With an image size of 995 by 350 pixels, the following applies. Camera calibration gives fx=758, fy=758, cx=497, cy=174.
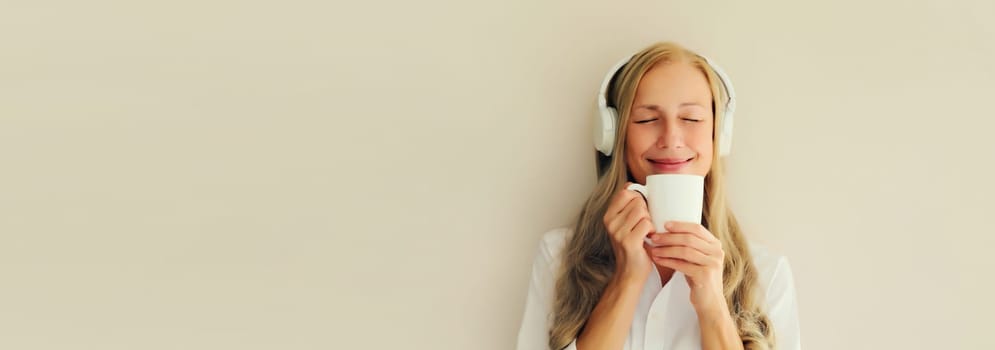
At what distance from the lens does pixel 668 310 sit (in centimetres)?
138

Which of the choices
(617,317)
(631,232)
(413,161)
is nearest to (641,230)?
(631,232)

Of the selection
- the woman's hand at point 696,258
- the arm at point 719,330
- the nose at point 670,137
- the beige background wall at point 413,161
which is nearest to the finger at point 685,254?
the woman's hand at point 696,258

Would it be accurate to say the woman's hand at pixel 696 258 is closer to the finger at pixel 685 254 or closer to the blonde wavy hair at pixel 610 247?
the finger at pixel 685 254

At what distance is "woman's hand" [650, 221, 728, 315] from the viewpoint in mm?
1195

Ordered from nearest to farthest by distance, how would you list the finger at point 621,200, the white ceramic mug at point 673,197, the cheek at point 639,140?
1. the white ceramic mug at point 673,197
2. the finger at point 621,200
3. the cheek at point 639,140

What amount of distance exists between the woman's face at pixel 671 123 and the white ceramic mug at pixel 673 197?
0.16 m

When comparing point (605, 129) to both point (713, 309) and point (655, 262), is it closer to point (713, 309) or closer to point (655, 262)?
point (655, 262)

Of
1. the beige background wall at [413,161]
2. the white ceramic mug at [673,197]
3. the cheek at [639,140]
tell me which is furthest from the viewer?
the beige background wall at [413,161]

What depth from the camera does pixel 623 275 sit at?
1.30m

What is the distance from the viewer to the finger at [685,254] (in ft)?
3.95

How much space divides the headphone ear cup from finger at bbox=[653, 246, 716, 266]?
0.25 m

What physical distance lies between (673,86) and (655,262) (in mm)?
318

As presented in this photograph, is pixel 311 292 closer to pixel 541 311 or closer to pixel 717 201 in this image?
pixel 541 311

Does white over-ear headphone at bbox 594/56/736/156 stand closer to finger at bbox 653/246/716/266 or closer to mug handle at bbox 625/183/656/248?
mug handle at bbox 625/183/656/248
